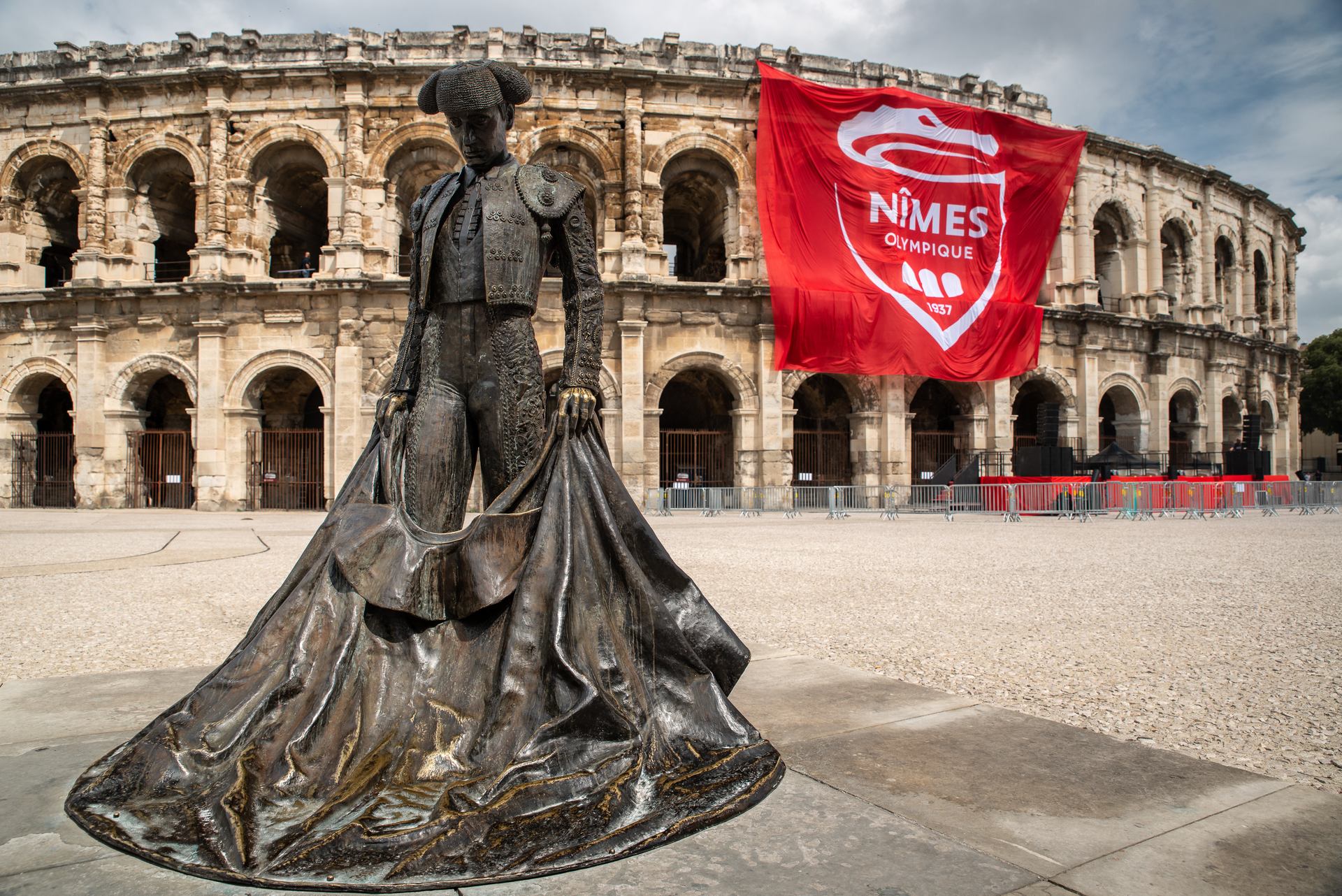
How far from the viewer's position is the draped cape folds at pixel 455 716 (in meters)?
1.91

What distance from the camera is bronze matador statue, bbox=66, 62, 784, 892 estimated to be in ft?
6.41

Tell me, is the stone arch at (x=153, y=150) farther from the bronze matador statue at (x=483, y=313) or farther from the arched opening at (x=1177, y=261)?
the arched opening at (x=1177, y=261)

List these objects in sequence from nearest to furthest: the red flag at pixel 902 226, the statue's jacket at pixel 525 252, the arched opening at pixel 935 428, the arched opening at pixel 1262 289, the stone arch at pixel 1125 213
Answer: the statue's jacket at pixel 525 252 < the red flag at pixel 902 226 < the arched opening at pixel 935 428 < the stone arch at pixel 1125 213 < the arched opening at pixel 1262 289

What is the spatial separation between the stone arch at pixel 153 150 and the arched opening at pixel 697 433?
1219 cm

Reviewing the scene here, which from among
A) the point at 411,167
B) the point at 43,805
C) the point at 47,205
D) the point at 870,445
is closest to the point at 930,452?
the point at 870,445

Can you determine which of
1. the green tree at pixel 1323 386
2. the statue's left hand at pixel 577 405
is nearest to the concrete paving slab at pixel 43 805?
the statue's left hand at pixel 577 405

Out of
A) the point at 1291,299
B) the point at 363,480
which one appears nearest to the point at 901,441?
the point at 363,480

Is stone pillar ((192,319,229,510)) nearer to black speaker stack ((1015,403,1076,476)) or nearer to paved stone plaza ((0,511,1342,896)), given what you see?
paved stone plaza ((0,511,1342,896))

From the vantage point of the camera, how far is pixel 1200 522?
15.0 m

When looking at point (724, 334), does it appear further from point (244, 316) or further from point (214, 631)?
point (214, 631)

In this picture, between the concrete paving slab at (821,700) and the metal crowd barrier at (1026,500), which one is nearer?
the concrete paving slab at (821,700)

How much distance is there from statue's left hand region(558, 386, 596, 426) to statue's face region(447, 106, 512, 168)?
0.98 metres

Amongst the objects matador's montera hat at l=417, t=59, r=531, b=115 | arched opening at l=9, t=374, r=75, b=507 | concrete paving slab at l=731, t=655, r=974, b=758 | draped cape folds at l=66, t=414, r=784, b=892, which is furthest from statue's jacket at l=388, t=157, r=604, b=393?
arched opening at l=9, t=374, r=75, b=507

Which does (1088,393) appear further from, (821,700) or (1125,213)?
(821,700)
